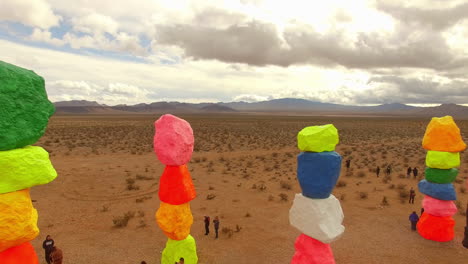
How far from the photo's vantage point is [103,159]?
2930 cm

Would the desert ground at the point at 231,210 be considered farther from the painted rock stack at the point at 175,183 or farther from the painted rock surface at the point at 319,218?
the painted rock surface at the point at 319,218

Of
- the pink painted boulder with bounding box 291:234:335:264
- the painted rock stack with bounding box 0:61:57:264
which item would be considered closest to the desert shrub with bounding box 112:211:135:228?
the painted rock stack with bounding box 0:61:57:264

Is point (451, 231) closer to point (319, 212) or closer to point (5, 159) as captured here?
point (319, 212)

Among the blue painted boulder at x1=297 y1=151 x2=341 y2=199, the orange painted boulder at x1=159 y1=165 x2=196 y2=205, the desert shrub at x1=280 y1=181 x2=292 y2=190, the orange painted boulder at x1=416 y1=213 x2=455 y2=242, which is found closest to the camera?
the blue painted boulder at x1=297 y1=151 x2=341 y2=199

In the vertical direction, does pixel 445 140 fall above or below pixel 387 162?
above

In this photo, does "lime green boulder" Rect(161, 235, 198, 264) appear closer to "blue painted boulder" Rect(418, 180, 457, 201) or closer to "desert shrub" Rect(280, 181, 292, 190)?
"blue painted boulder" Rect(418, 180, 457, 201)

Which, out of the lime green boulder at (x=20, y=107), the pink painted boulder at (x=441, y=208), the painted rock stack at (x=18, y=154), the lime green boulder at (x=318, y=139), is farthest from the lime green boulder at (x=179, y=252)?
the pink painted boulder at (x=441, y=208)

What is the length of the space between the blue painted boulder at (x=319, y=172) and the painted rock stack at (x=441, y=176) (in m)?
6.42

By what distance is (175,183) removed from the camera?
971cm

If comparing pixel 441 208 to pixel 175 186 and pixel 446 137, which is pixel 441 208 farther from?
pixel 175 186

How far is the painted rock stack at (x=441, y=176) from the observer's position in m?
11.7

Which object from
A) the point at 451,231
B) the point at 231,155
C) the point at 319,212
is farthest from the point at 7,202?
the point at 231,155

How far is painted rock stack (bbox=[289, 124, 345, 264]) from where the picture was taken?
816 cm

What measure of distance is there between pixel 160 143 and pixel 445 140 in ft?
36.5
